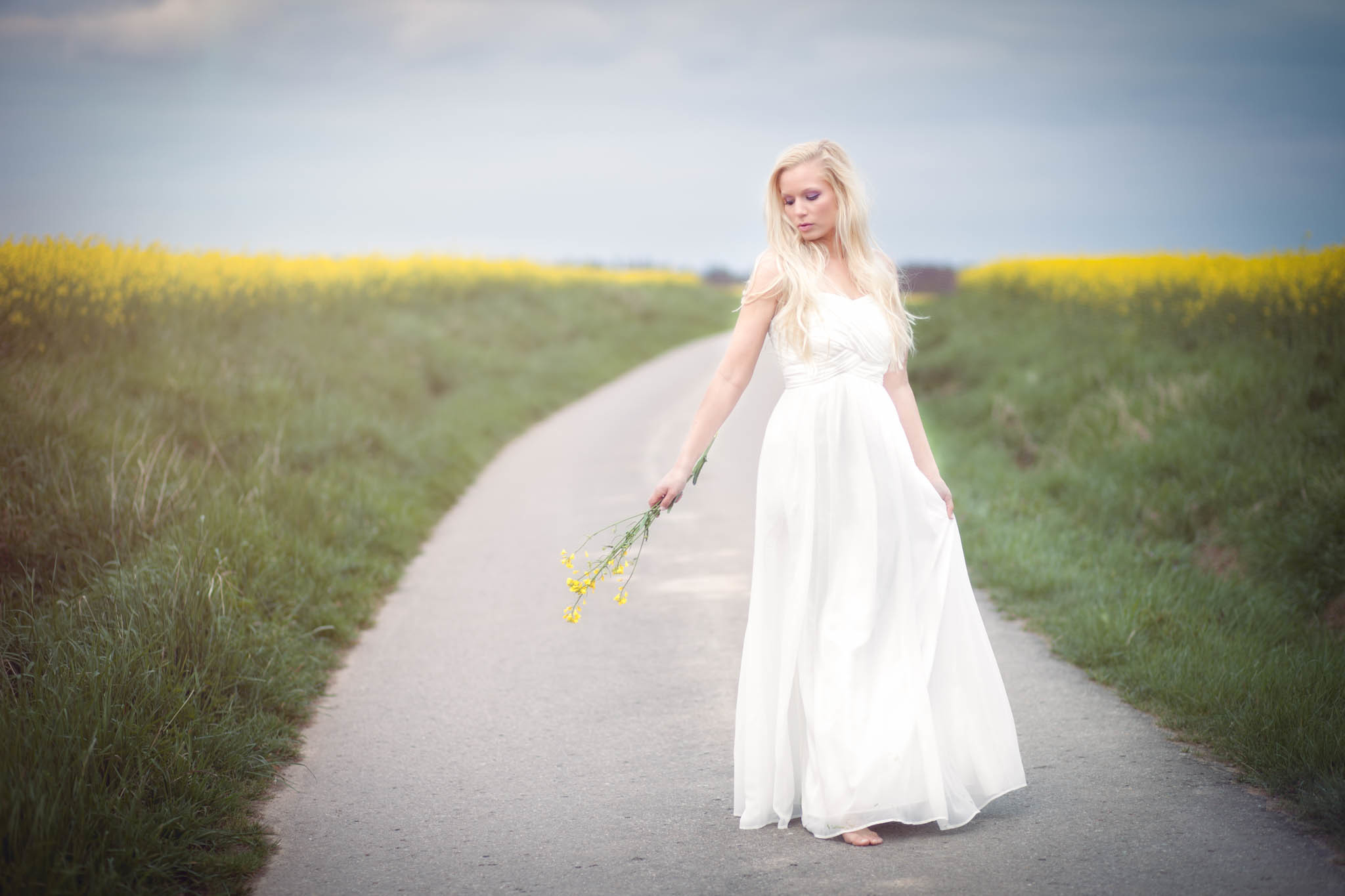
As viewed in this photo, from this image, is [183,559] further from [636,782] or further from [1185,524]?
[1185,524]

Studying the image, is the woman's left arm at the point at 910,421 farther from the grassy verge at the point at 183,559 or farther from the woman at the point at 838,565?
the grassy verge at the point at 183,559

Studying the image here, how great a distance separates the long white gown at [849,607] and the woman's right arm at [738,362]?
0.07 meters

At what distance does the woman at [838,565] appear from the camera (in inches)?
130

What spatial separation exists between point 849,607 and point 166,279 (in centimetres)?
1092

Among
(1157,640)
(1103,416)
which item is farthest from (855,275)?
(1103,416)

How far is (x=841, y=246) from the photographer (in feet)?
11.6

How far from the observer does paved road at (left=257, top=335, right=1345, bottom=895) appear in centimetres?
312

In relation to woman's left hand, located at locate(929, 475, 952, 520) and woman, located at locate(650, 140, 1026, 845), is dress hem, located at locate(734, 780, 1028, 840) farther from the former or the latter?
woman's left hand, located at locate(929, 475, 952, 520)

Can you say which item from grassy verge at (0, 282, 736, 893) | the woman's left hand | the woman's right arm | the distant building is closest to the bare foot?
the woman's left hand

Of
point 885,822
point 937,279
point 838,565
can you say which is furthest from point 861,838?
point 937,279

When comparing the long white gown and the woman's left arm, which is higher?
the woman's left arm

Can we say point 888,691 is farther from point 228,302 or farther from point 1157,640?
point 228,302

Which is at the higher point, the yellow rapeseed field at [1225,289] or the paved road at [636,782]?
the yellow rapeseed field at [1225,289]

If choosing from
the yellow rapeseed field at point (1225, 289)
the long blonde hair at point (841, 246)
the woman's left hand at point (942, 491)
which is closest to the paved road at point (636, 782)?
the woman's left hand at point (942, 491)
